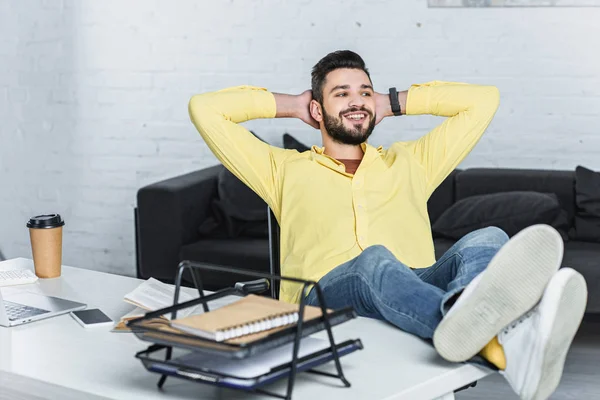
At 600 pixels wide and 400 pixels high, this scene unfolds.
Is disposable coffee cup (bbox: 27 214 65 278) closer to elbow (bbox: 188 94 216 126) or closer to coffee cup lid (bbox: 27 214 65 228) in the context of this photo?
coffee cup lid (bbox: 27 214 65 228)

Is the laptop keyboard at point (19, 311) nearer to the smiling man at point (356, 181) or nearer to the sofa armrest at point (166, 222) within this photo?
the smiling man at point (356, 181)

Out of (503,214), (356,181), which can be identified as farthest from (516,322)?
(503,214)

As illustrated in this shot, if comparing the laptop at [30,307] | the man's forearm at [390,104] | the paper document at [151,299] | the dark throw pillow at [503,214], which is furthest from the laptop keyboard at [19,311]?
the dark throw pillow at [503,214]

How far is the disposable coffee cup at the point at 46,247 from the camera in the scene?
243 centimetres

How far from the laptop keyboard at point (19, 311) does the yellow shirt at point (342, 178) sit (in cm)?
64

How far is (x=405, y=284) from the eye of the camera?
1.86 meters

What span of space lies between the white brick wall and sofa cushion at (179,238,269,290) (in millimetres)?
747

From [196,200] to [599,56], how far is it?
5.90ft

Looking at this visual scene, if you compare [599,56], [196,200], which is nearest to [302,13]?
[196,200]

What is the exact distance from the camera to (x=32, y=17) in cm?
480

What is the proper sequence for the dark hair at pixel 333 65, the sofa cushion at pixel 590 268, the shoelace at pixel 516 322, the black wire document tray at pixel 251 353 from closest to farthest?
the black wire document tray at pixel 251 353
the shoelace at pixel 516 322
the dark hair at pixel 333 65
the sofa cushion at pixel 590 268

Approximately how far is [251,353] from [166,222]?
2542 millimetres

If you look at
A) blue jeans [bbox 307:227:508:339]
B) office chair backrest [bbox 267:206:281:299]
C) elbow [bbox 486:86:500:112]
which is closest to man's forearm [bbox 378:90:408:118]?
elbow [bbox 486:86:500:112]

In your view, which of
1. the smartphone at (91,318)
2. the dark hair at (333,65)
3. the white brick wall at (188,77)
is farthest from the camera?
the white brick wall at (188,77)
